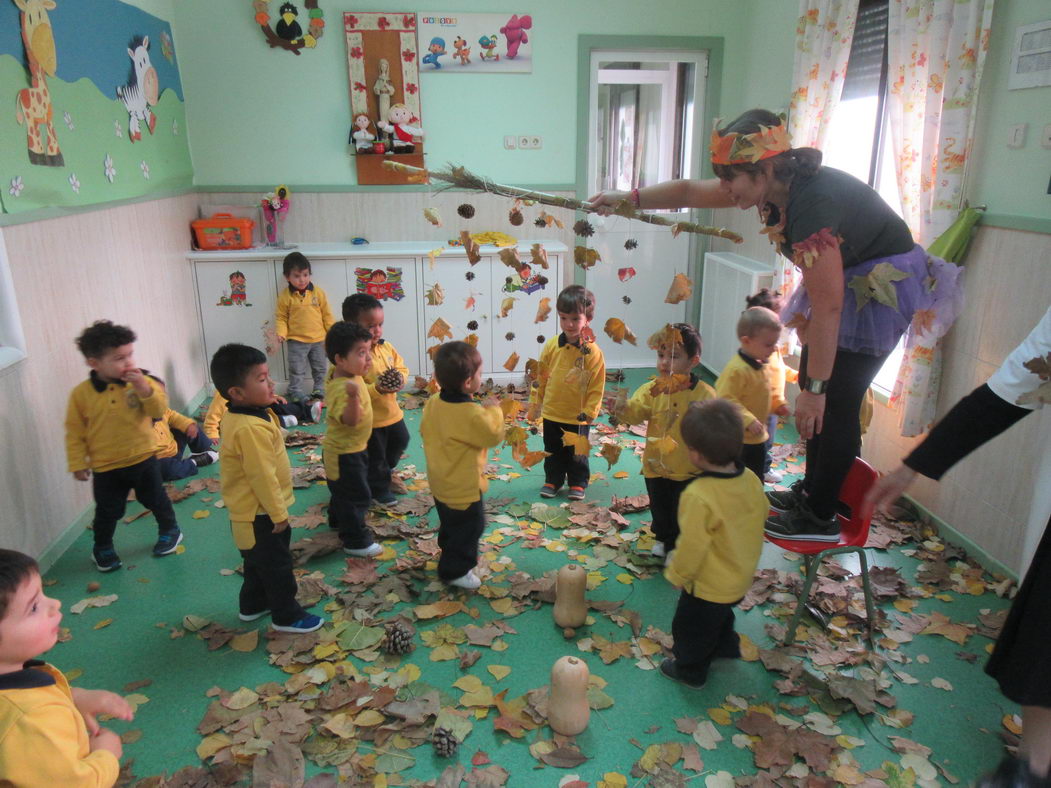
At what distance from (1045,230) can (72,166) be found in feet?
13.9

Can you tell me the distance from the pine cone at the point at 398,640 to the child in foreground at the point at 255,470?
393mm

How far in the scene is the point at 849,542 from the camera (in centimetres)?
231

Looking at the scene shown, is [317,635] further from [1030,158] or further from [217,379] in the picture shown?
[1030,158]

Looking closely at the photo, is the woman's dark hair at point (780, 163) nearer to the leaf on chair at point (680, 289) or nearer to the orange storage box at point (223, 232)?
the leaf on chair at point (680, 289)

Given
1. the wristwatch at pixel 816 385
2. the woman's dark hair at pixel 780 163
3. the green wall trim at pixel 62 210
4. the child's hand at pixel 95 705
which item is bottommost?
the child's hand at pixel 95 705

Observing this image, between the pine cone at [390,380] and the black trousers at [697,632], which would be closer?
the black trousers at [697,632]

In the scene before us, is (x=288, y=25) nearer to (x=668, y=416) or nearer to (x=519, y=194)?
(x=519, y=194)

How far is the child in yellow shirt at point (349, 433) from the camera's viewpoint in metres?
2.89

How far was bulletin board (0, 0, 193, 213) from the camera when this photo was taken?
114 inches

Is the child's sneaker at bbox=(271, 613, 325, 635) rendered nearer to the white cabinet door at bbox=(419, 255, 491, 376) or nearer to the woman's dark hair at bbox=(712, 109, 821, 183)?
the woman's dark hair at bbox=(712, 109, 821, 183)

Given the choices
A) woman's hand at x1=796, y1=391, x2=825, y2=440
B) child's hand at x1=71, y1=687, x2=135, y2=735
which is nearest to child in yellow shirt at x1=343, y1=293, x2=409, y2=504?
woman's hand at x1=796, y1=391, x2=825, y2=440

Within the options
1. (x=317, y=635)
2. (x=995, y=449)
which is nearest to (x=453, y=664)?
(x=317, y=635)

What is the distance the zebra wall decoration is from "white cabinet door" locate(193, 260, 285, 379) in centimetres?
102

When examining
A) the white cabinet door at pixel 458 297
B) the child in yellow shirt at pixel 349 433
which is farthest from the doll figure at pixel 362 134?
the child in yellow shirt at pixel 349 433
